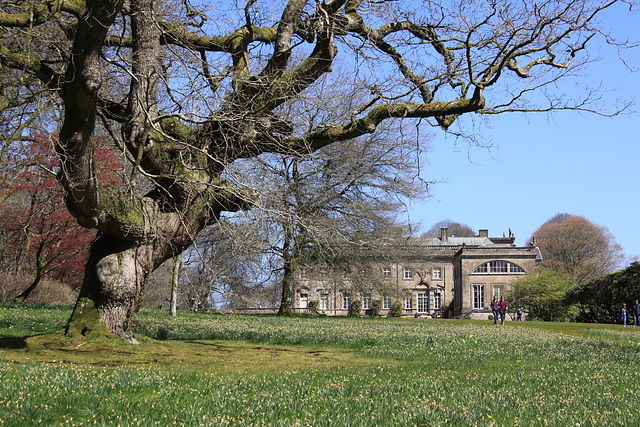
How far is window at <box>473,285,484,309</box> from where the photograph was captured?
230 feet

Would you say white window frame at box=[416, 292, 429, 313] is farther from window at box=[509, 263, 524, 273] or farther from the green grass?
the green grass

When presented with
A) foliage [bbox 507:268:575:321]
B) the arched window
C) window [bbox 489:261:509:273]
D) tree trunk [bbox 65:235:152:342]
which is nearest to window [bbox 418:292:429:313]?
the arched window

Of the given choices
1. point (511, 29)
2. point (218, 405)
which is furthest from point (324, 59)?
point (218, 405)

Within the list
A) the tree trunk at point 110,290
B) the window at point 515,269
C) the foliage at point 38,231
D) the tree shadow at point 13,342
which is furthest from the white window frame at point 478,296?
the tree shadow at point 13,342

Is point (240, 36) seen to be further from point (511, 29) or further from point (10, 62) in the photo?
point (511, 29)

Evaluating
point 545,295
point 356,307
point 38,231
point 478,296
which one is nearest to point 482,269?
point 478,296

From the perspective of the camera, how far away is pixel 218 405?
4.80 metres

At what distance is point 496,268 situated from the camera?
233 ft

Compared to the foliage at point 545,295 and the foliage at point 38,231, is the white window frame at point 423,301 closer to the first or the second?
the foliage at point 545,295

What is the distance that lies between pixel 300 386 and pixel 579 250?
70985 mm

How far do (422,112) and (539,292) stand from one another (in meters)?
48.0

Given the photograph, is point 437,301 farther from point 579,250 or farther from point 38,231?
point 38,231

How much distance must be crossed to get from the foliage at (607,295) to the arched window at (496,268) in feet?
74.3

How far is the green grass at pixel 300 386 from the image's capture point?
4508 millimetres
